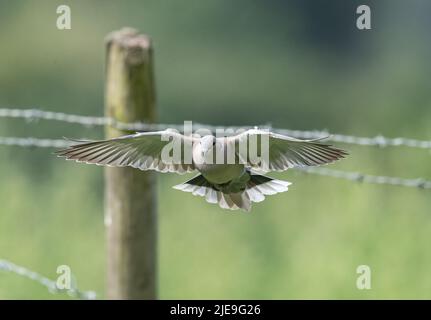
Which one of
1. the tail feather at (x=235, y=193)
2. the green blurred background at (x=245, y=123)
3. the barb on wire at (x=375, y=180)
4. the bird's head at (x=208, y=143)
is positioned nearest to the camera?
the bird's head at (x=208, y=143)

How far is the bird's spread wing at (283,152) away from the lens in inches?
106

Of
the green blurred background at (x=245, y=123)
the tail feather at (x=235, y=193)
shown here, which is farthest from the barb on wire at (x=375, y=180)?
the green blurred background at (x=245, y=123)

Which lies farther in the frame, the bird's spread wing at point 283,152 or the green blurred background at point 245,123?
the green blurred background at point 245,123

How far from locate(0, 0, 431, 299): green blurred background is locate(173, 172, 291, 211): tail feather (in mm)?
1883

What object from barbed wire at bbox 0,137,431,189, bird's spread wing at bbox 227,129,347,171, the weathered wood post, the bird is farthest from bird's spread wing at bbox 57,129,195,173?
barbed wire at bbox 0,137,431,189

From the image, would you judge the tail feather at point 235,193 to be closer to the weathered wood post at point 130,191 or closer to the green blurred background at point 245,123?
the weathered wood post at point 130,191

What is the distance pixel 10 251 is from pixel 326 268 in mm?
1623

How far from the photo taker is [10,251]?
206 inches

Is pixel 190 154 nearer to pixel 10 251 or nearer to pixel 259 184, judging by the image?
pixel 259 184

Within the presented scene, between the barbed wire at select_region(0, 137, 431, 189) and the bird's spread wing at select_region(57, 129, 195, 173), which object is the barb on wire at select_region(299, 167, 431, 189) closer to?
the barbed wire at select_region(0, 137, 431, 189)

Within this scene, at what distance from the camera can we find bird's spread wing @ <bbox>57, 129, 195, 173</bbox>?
2713 millimetres

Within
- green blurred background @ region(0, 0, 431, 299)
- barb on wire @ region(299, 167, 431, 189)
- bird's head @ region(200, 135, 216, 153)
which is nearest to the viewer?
bird's head @ region(200, 135, 216, 153)

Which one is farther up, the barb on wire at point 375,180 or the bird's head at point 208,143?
the bird's head at point 208,143

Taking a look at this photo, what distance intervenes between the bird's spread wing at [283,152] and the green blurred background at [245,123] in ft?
6.45
